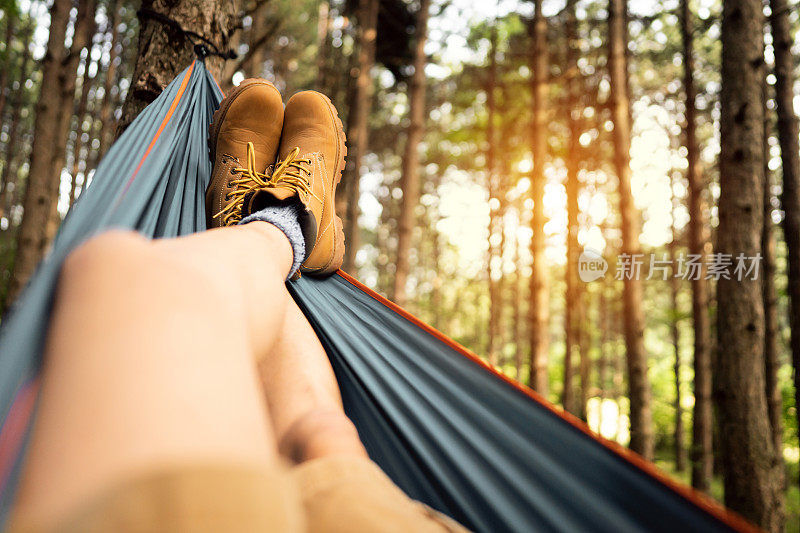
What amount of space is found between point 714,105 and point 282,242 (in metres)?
7.43

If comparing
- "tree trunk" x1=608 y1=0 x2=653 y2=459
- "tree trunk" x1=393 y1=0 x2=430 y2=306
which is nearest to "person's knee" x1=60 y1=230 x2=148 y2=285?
"tree trunk" x1=393 y1=0 x2=430 y2=306

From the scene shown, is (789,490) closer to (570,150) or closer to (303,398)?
(570,150)

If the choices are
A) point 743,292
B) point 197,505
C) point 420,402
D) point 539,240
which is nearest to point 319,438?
point 420,402

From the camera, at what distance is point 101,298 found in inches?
16.3

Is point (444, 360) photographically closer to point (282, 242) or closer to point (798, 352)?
point (282, 242)

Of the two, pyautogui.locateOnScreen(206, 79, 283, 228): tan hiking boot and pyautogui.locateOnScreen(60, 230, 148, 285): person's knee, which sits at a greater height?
pyautogui.locateOnScreen(206, 79, 283, 228): tan hiking boot

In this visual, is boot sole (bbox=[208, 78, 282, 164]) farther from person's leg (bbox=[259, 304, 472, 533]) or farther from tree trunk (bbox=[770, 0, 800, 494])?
tree trunk (bbox=[770, 0, 800, 494])

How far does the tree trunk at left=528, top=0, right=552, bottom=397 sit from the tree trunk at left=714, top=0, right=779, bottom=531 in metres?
2.35

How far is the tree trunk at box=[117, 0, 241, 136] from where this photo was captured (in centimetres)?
146

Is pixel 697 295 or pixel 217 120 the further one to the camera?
pixel 697 295

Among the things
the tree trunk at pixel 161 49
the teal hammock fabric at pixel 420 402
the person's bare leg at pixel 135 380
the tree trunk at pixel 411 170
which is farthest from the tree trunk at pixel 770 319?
the person's bare leg at pixel 135 380

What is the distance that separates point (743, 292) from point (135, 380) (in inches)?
104

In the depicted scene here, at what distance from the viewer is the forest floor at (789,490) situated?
4.50 metres

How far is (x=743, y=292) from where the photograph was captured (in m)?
2.28
